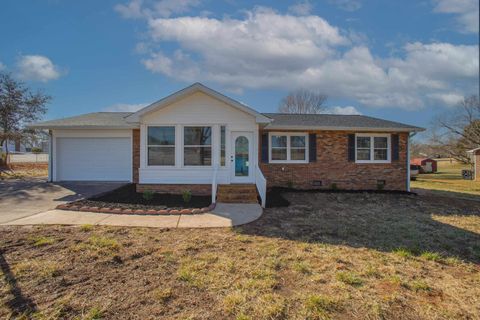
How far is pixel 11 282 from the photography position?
3.67 m

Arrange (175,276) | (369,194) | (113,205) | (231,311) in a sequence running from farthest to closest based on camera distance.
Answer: (369,194) → (113,205) → (175,276) → (231,311)

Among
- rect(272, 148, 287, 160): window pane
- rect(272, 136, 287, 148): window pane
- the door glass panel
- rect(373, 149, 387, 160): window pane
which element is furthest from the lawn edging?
rect(373, 149, 387, 160): window pane

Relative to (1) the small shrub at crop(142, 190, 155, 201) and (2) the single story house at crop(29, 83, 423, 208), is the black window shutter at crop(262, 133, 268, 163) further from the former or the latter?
(1) the small shrub at crop(142, 190, 155, 201)

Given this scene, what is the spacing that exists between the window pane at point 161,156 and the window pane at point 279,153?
4713 millimetres

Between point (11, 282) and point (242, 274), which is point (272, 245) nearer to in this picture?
point (242, 274)

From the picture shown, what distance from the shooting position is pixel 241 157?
36.3 feet

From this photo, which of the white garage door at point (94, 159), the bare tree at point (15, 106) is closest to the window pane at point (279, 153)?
the white garage door at point (94, 159)

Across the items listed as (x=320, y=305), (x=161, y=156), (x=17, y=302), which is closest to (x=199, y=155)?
(x=161, y=156)

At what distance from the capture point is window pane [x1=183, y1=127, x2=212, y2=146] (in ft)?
35.6

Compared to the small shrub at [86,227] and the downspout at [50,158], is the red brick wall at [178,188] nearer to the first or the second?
the small shrub at [86,227]

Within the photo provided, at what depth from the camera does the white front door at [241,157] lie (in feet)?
35.9

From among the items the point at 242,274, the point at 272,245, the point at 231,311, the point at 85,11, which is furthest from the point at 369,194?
the point at 85,11

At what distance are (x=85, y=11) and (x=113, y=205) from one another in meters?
7.28

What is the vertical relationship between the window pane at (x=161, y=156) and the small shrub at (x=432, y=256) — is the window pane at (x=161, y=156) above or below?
above
